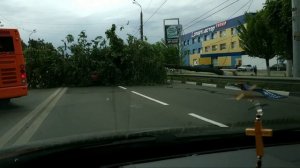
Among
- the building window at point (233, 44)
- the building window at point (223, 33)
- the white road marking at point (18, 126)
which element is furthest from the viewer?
the building window at point (223, 33)

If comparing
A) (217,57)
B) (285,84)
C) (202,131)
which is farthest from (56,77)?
(217,57)

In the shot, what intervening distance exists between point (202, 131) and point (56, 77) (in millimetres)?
28320

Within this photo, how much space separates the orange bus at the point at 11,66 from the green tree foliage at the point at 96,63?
46.5ft

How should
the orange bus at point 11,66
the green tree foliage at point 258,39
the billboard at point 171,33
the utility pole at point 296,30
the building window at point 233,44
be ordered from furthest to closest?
the building window at point 233,44 → the billboard at point 171,33 → the green tree foliage at point 258,39 → the utility pole at point 296,30 → the orange bus at point 11,66

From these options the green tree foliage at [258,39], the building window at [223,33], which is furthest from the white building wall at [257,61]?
the green tree foliage at [258,39]

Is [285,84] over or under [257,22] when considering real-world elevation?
under

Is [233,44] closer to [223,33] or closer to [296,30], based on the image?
[223,33]

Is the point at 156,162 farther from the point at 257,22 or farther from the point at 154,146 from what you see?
the point at 257,22

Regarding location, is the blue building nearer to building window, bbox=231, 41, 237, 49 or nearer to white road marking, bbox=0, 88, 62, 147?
building window, bbox=231, 41, 237, 49

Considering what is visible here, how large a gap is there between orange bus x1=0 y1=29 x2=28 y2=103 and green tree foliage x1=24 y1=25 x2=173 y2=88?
558 inches

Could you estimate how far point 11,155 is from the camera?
3270mm

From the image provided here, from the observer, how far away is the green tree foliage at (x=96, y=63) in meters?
31.4

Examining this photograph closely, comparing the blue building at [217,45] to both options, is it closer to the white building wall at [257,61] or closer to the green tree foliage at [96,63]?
the white building wall at [257,61]

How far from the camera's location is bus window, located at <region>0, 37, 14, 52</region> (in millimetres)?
16375
